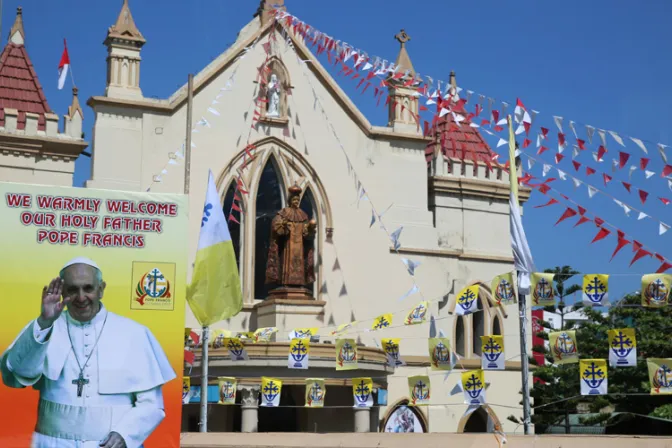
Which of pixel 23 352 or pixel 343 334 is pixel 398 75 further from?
pixel 23 352

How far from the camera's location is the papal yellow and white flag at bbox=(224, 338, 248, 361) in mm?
25136

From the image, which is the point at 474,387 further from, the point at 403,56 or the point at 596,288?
the point at 403,56

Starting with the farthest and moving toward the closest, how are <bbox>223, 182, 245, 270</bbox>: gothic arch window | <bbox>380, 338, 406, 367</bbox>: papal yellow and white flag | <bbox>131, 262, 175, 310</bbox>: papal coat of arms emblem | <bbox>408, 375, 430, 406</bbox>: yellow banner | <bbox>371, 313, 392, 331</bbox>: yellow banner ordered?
<bbox>223, 182, 245, 270</bbox>: gothic arch window → <bbox>380, 338, 406, 367</bbox>: papal yellow and white flag → <bbox>371, 313, 392, 331</bbox>: yellow banner → <bbox>408, 375, 430, 406</bbox>: yellow banner → <bbox>131, 262, 175, 310</bbox>: papal coat of arms emblem

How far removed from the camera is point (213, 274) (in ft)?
60.8


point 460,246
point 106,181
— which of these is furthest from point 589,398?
point 106,181

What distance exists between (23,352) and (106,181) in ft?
50.9

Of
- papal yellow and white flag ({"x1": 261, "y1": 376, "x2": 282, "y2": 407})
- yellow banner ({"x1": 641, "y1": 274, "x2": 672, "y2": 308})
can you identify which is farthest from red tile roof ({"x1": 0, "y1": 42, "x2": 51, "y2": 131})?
yellow banner ({"x1": 641, "y1": 274, "x2": 672, "y2": 308})

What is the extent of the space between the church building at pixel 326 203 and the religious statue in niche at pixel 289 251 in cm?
33

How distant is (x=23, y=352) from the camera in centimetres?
1285

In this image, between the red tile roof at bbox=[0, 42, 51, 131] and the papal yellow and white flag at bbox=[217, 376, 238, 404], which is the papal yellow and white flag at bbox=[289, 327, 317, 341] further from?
the red tile roof at bbox=[0, 42, 51, 131]

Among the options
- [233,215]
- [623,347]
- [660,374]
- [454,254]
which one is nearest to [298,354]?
[233,215]

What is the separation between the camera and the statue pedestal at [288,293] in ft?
93.9

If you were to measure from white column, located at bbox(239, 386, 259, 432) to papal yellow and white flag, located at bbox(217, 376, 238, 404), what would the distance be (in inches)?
15.7

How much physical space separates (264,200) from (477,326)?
25.5ft
